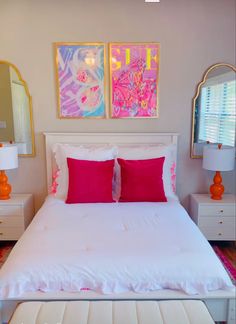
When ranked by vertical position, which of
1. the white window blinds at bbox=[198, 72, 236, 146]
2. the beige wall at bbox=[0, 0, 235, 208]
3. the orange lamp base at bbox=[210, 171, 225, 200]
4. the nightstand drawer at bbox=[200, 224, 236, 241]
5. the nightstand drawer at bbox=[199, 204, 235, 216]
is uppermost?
the beige wall at bbox=[0, 0, 235, 208]

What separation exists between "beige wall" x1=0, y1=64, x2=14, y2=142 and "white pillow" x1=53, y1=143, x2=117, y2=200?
1.88 ft

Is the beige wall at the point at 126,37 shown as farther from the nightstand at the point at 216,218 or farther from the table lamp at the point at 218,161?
the nightstand at the point at 216,218

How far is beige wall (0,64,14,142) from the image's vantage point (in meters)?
3.22

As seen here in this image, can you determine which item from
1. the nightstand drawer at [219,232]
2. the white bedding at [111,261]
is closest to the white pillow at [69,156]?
the white bedding at [111,261]

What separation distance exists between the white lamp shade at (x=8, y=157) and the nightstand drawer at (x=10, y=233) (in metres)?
0.61

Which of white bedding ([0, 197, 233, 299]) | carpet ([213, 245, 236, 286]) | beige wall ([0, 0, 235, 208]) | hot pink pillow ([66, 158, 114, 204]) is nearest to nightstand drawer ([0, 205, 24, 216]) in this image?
hot pink pillow ([66, 158, 114, 204])

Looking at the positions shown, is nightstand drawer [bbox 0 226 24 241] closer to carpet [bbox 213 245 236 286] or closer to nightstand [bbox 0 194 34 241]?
nightstand [bbox 0 194 34 241]

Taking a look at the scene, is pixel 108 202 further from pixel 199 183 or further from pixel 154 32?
pixel 154 32

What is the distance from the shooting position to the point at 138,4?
312cm

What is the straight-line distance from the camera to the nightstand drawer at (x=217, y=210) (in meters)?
3.10

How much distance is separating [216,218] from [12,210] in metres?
2.03

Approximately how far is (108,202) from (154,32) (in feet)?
5.81

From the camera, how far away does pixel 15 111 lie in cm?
329

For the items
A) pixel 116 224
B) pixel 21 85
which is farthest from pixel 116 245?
pixel 21 85
